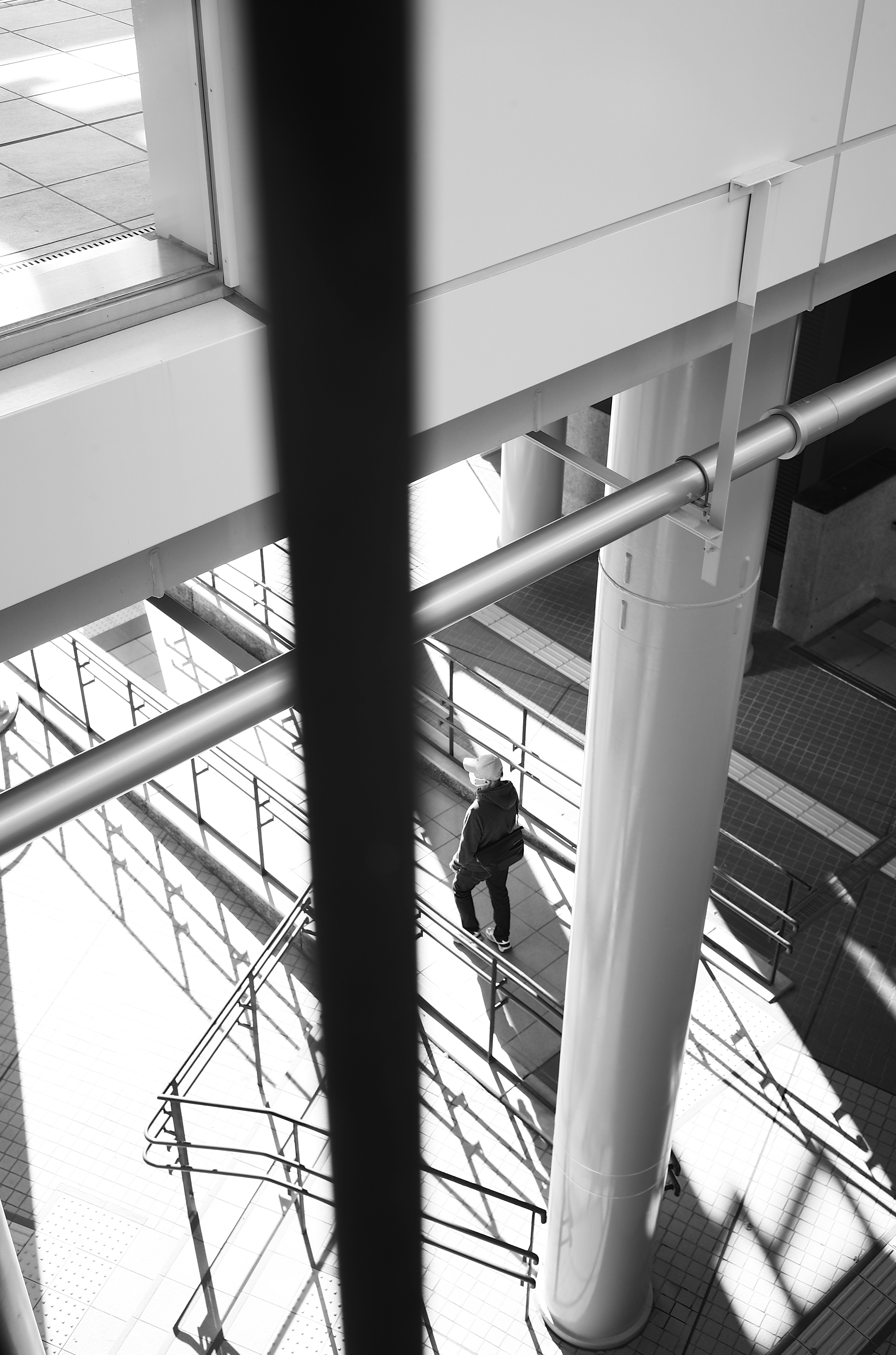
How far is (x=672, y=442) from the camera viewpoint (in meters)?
3.71

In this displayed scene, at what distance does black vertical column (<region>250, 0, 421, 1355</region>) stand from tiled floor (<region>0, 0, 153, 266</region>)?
6.80 feet

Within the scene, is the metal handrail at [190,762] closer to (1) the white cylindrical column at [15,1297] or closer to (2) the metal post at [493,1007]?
(2) the metal post at [493,1007]

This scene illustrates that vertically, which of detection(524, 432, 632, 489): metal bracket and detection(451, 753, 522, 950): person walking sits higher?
detection(524, 432, 632, 489): metal bracket

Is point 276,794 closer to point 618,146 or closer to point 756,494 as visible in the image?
point 756,494

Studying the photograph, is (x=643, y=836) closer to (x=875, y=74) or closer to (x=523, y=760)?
(x=875, y=74)

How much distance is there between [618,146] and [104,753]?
5.01 ft

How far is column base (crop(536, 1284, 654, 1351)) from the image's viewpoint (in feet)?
18.0

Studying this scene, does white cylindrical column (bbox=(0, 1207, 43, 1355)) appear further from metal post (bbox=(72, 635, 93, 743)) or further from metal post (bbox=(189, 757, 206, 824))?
metal post (bbox=(72, 635, 93, 743))

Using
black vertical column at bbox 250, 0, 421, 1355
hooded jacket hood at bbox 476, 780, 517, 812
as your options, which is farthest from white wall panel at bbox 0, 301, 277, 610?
hooded jacket hood at bbox 476, 780, 517, 812

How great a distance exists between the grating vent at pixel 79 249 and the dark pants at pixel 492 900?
503 cm

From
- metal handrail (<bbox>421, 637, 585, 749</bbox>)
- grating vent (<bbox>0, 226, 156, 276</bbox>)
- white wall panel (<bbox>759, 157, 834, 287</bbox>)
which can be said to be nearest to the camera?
grating vent (<bbox>0, 226, 156, 276</bbox>)

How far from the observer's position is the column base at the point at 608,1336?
5.47 meters

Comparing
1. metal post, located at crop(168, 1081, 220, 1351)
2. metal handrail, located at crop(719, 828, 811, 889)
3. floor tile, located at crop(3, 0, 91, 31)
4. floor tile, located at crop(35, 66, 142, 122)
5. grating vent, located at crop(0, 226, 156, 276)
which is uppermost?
floor tile, located at crop(3, 0, 91, 31)

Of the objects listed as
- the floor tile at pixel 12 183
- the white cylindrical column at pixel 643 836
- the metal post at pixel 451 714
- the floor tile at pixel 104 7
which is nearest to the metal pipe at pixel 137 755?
the floor tile at pixel 12 183
